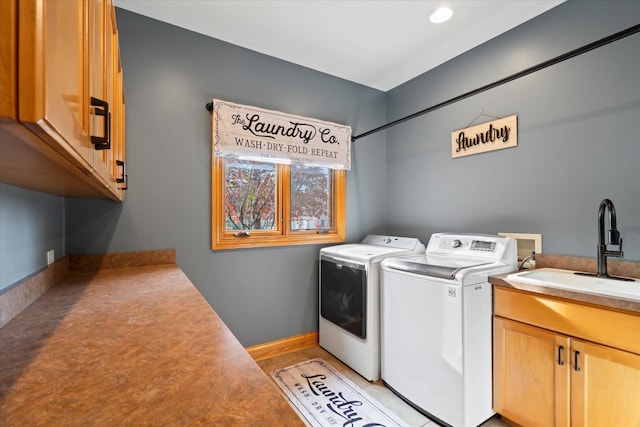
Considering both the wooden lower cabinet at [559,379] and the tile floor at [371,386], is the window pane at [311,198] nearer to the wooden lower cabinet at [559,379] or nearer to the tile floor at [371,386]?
the tile floor at [371,386]

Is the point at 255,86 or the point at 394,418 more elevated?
the point at 255,86

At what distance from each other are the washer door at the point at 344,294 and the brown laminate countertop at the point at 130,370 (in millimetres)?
1350

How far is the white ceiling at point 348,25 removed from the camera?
78.1 inches

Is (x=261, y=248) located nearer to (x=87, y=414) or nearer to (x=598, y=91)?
(x=87, y=414)

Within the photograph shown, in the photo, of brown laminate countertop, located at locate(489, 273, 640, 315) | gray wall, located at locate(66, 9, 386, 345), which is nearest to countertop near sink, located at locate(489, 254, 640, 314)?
brown laminate countertop, located at locate(489, 273, 640, 315)

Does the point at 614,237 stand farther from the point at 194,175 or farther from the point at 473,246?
the point at 194,175

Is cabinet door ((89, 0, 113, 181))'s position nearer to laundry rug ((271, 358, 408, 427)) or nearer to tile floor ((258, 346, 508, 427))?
laundry rug ((271, 358, 408, 427))

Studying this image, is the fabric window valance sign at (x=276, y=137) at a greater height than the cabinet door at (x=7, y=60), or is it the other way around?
the fabric window valance sign at (x=276, y=137)

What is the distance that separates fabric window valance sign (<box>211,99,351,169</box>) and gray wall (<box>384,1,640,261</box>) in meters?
0.90

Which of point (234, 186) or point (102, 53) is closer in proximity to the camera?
point (102, 53)

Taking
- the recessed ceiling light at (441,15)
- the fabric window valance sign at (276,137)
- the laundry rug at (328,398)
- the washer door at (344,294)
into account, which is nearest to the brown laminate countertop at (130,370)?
the laundry rug at (328,398)

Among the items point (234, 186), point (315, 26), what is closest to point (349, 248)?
point (234, 186)

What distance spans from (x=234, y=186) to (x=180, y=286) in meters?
1.19

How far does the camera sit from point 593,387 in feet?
4.49
